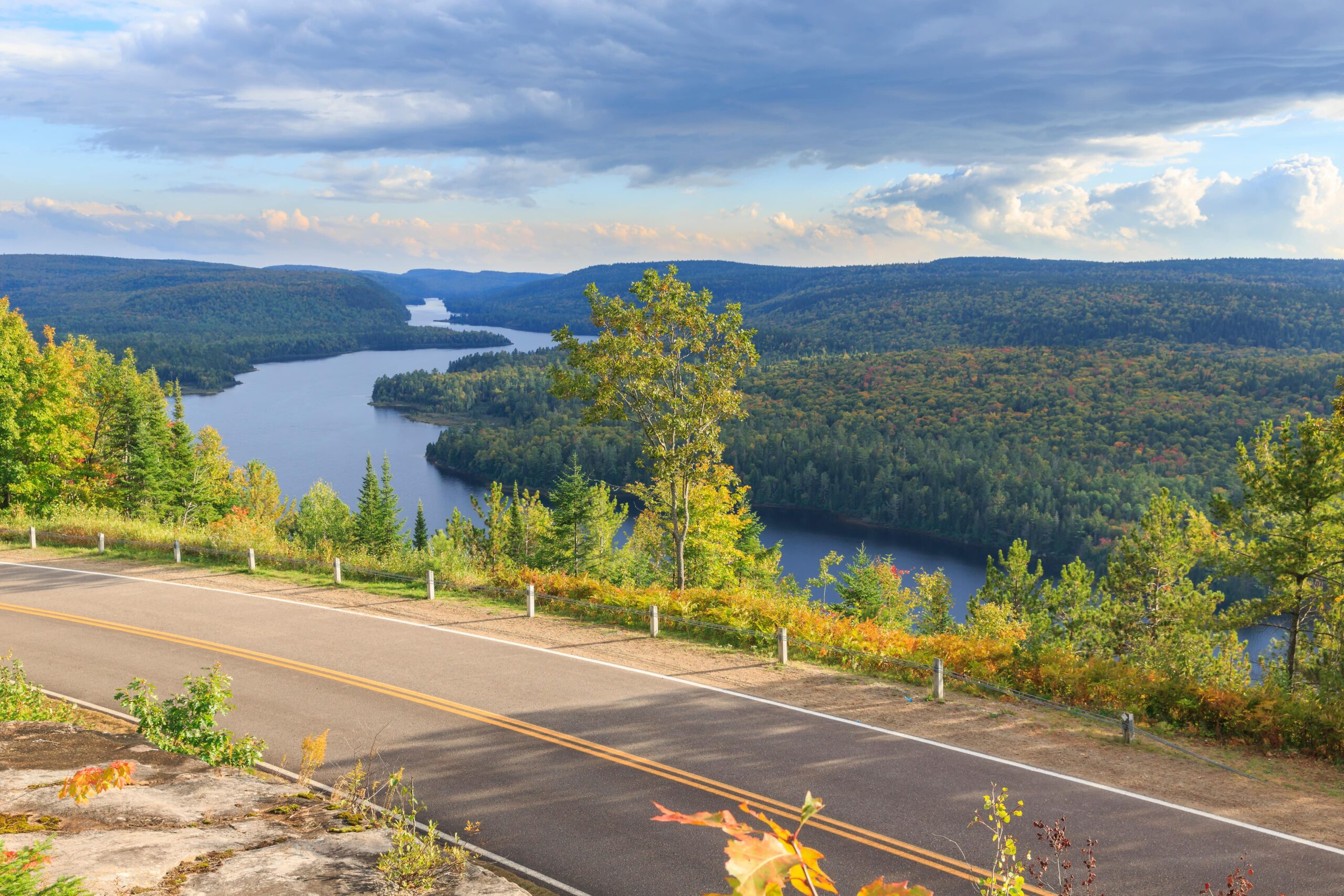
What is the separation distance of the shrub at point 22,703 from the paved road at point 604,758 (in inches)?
86.0

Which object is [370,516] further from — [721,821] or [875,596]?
[721,821]

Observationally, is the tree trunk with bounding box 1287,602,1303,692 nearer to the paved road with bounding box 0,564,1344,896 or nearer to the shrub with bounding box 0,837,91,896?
the paved road with bounding box 0,564,1344,896

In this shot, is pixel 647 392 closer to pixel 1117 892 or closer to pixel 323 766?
pixel 323 766

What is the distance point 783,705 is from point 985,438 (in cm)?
13578

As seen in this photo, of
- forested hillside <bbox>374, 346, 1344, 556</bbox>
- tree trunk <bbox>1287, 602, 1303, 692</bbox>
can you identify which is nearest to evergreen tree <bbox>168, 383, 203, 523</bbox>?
tree trunk <bbox>1287, 602, 1303, 692</bbox>

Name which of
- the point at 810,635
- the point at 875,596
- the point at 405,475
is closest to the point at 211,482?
the point at 875,596

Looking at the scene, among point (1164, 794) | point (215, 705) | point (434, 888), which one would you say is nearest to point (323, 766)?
point (215, 705)

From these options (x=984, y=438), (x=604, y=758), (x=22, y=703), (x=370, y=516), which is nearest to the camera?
(x=22, y=703)

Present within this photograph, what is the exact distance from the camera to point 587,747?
40.3ft

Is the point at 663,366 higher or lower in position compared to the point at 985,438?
higher

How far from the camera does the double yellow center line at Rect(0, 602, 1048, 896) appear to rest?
9.47 m

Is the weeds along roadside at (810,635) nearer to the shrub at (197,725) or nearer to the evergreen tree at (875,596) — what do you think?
the shrub at (197,725)

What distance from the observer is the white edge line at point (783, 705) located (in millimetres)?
10250

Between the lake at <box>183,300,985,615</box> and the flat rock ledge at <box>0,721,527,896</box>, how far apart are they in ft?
269
